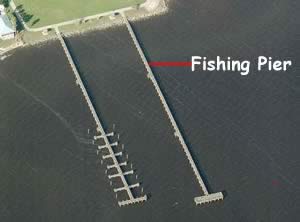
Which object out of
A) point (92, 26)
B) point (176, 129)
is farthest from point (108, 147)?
point (92, 26)

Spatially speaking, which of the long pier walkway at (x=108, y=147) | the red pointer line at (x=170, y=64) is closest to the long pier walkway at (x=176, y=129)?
the red pointer line at (x=170, y=64)

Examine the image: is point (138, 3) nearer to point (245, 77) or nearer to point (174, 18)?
point (174, 18)

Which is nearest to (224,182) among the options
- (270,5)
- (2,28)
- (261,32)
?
(261,32)

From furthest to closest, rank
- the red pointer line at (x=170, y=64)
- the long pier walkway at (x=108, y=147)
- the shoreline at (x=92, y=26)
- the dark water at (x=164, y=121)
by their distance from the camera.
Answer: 1. the shoreline at (x=92, y=26)
2. the red pointer line at (x=170, y=64)
3. the long pier walkway at (x=108, y=147)
4. the dark water at (x=164, y=121)

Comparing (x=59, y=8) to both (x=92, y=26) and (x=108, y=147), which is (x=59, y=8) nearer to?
(x=92, y=26)

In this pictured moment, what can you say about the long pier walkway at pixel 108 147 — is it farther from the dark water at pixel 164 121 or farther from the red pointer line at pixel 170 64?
the red pointer line at pixel 170 64
